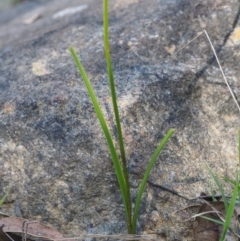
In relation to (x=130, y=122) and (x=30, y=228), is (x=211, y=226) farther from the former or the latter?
(x=30, y=228)

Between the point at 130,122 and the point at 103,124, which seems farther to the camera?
the point at 130,122

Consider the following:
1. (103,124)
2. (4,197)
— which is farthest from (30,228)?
(103,124)

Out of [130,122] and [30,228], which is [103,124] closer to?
[130,122]

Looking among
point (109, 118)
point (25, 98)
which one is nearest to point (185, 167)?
point (109, 118)

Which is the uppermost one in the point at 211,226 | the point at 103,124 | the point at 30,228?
the point at 103,124

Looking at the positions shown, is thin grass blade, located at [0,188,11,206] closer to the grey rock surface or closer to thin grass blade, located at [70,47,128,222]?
the grey rock surface

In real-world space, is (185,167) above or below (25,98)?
A: below

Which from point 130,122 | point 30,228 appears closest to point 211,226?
point 130,122

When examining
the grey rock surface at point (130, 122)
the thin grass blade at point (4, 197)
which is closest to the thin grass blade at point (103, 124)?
the grey rock surface at point (130, 122)

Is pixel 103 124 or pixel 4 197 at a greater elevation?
pixel 103 124

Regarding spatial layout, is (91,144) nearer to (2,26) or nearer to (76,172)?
(76,172)
